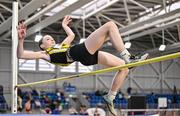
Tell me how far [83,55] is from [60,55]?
1.59ft

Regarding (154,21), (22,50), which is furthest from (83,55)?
(154,21)

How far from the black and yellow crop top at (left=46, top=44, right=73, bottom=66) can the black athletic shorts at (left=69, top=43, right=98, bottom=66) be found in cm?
17

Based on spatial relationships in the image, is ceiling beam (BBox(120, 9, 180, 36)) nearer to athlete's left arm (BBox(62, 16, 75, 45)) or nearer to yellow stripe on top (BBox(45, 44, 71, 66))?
athlete's left arm (BBox(62, 16, 75, 45))

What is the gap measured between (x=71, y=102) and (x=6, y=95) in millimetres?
3649

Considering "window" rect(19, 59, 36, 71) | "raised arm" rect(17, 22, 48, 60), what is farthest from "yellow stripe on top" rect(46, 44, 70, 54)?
"window" rect(19, 59, 36, 71)

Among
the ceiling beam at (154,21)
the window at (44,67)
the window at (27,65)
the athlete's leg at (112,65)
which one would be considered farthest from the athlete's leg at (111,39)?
the window at (44,67)

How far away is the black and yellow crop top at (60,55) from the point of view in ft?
17.2

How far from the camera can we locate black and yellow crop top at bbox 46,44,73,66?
5.25 meters

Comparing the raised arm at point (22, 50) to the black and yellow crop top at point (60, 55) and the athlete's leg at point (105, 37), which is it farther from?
the athlete's leg at point (105, 37)

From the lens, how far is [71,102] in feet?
70.8

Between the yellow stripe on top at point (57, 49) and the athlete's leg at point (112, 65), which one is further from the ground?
the yellow stripe on top at point (57, 49)

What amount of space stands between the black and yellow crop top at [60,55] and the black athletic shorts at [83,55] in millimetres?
174

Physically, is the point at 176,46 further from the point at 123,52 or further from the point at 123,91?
the point at 123,52

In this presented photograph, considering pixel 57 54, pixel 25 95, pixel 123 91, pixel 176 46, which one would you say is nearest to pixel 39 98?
pixel 25 95
